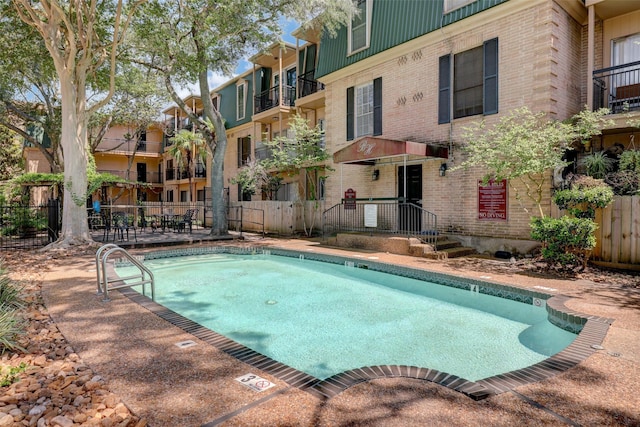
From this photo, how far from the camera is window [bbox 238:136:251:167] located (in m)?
23.0

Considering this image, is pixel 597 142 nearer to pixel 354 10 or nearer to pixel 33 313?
pixel 354 10

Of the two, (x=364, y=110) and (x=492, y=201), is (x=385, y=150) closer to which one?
(x=492, y=201)

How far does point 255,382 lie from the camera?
9.60ft

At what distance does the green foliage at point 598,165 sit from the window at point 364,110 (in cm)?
618

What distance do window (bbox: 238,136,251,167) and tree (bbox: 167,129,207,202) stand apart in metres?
2.64

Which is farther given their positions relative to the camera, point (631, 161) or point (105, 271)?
point (631, 161)

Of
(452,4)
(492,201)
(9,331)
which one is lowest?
(9,331)

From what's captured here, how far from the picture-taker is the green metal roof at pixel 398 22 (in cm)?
1055

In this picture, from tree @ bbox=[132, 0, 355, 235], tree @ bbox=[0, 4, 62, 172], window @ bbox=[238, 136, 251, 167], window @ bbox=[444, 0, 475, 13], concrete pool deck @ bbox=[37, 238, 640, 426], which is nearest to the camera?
concrete pool deck @ bbox=[37, 238, 640, 426]

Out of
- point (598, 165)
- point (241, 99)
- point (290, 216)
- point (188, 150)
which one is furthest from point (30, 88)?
point (598, 165)

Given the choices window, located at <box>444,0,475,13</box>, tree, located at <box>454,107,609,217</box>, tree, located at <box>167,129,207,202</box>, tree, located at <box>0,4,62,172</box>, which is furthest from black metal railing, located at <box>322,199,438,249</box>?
A: tree, located at <box>167,129,207,202</box>

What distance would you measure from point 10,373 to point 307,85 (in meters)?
16.8

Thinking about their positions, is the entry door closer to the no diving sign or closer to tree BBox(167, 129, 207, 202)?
the no diving sign

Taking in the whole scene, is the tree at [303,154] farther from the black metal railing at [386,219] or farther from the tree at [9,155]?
the tree at [9,155]
